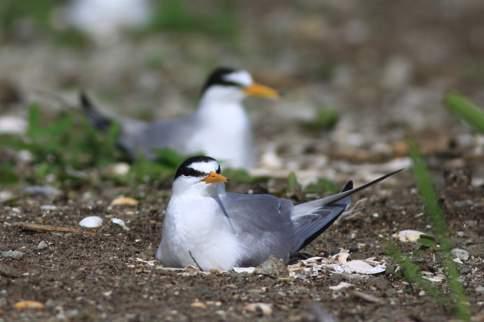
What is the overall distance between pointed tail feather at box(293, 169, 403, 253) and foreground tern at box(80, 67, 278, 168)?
6.56 ft

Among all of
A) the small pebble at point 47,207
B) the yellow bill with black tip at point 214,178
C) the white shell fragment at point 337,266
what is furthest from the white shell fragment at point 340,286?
the small pebble at point 47,207

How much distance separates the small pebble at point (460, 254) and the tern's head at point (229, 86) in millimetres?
3019

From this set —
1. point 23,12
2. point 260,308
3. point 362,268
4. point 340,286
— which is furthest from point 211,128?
point 23,12

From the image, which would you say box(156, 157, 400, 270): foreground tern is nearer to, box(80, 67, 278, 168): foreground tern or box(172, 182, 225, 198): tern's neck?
box(172, 182, 225, 198): tern's neck

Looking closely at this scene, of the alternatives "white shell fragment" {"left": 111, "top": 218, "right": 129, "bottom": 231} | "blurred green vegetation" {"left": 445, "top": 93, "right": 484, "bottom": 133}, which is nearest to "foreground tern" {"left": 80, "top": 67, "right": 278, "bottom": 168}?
"white shell fragment" {"left": 111, "top": 218, "right": 129, "bottom": 231}

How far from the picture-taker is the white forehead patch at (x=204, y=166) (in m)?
4.66

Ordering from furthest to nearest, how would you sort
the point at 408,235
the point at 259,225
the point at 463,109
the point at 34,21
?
the point at 34,21 → the point at 408,235 → the point at 259,225 → the point at 463,109

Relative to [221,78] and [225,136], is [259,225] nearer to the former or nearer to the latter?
[225,136]

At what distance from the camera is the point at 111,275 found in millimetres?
4336

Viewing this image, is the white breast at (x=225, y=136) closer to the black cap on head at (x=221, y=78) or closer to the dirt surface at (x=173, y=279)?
the black cap on head at (x=221, y=78)

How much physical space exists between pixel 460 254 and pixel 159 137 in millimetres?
2883

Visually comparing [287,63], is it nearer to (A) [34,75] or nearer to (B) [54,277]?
(A) [34,75]

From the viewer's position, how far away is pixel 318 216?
193 inches

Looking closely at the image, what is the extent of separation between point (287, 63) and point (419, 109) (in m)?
2.06
